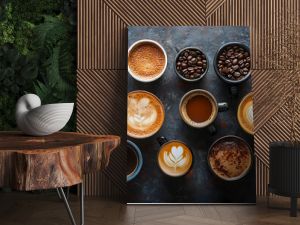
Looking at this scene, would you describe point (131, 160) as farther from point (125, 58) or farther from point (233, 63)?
point (233, 63)

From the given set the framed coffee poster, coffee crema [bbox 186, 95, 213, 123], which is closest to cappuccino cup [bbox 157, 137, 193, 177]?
the framed coffee poster

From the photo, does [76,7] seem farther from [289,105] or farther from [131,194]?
[289,105]

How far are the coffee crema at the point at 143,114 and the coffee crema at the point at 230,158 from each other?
0.52m

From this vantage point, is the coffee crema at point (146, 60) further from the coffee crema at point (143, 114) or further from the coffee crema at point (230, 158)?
the coffee crema at point (230, 158)

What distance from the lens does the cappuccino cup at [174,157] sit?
376cm

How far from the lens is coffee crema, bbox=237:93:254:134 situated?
379 centimetres

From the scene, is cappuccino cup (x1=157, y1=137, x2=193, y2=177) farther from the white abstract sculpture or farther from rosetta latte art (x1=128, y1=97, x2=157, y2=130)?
the white abstract sculpture

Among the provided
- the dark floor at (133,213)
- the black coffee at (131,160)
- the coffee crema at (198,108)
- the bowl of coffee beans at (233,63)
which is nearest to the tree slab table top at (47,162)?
the dark floor at (133,213)

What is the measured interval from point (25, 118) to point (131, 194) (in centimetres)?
129

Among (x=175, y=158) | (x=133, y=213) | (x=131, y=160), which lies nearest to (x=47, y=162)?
(x=133, y=213)

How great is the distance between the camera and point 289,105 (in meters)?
3.69

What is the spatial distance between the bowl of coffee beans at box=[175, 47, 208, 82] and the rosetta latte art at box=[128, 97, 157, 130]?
372 millimetres

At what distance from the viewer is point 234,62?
3828 mm

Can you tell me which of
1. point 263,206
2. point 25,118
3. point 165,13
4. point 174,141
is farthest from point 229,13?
point 25,118
